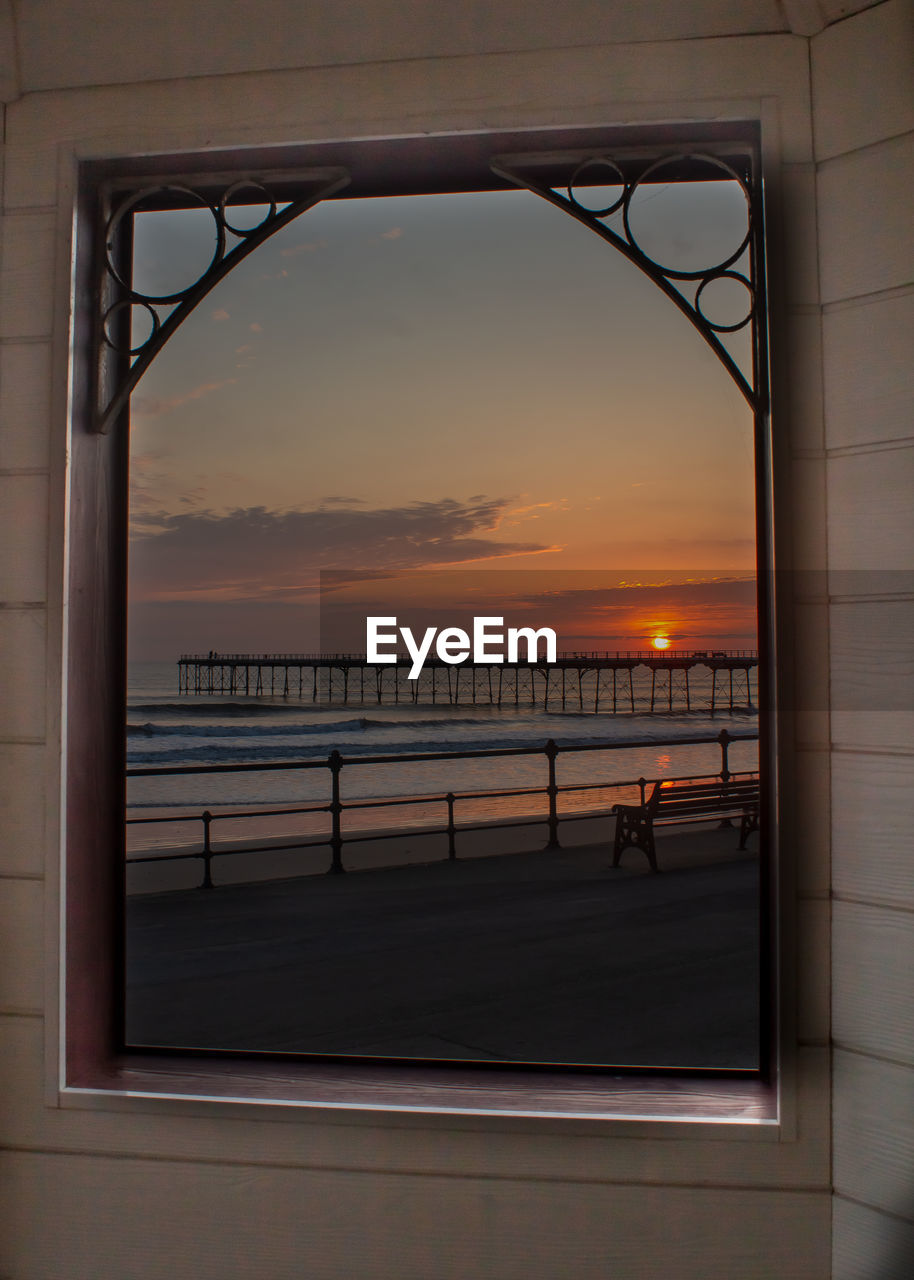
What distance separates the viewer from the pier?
2320 centimetres

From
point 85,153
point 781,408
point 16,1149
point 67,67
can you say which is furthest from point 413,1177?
point 67,67

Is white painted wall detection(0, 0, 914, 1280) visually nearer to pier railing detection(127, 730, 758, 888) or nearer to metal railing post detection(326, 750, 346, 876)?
pier railing detection(127, 730, 758, 888)

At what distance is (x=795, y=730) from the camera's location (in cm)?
A: 143

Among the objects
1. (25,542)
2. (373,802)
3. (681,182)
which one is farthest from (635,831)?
(25,542)

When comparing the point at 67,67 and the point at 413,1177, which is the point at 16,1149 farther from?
the point at 67,67

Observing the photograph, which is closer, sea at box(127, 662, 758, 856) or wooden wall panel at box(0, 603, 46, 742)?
wooden wall panel at box(0, 603, 46, 742)

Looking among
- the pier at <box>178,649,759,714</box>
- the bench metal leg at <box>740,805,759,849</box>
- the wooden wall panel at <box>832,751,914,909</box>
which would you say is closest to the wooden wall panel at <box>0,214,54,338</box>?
the wooden wall panel at <box>832,751,914,909</box>

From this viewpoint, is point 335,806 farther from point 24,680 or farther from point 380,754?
point 380,754

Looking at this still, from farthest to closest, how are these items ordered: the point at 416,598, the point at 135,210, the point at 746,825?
the point at 416,598 → the point at 746,825 → the point at 135,210

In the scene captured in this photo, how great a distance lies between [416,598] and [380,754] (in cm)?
336

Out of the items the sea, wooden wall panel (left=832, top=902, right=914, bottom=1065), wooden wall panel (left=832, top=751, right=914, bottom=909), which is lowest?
the sea

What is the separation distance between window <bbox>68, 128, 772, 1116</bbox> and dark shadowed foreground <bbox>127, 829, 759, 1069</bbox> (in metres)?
0.02

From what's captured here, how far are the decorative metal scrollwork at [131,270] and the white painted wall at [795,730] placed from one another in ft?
0.26

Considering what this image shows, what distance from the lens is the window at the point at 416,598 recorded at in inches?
63.4
